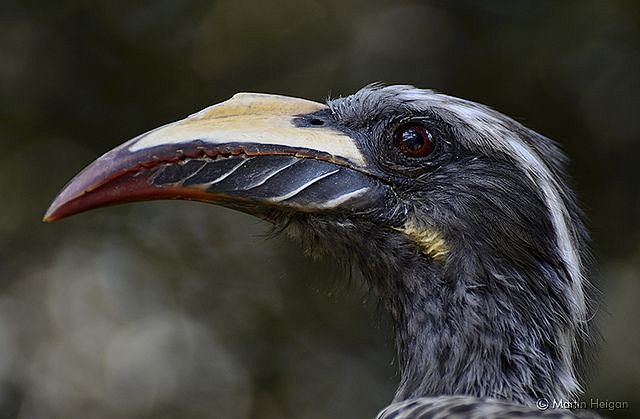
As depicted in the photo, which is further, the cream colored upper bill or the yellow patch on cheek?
the yellow patch on cheek

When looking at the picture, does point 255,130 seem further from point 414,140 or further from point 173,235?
point 173,235

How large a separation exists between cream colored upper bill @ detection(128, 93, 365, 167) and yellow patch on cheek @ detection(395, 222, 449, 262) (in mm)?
230

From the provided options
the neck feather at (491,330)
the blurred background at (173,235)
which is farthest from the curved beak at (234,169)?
the blurred background at (173,235)

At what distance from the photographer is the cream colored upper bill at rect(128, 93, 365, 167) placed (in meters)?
3.18

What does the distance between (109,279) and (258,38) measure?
1.80 m

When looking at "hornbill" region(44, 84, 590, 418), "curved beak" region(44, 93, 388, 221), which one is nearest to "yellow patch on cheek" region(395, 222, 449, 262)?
"hornbill" region(44, 84, 590, 418)

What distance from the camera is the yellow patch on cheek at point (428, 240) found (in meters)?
3.31

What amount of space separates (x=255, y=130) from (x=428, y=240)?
575 millimetres

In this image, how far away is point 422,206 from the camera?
333 centimetres

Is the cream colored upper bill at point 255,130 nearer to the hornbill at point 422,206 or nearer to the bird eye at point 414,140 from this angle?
the hornbill at point 422,206

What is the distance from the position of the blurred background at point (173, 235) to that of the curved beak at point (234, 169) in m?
3.72

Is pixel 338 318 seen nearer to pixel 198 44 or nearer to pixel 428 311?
pixel 198 44

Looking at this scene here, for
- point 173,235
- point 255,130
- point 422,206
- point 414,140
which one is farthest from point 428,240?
point 173,235

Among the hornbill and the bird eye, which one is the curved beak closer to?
the hornbill
